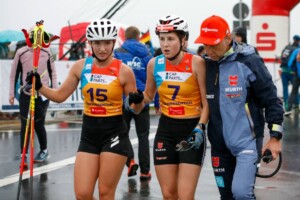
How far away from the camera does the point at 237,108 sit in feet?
17.5

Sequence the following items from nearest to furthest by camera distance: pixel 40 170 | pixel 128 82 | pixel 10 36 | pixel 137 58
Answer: pixel 128 82
pixel 137 58
pixel 40 170
pixel 10 36

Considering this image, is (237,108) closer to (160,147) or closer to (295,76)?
(160,147)

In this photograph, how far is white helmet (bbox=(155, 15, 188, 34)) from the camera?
599cm

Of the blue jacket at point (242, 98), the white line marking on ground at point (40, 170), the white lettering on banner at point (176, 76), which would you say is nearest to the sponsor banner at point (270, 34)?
the white line marking on ground at point (40, 170)

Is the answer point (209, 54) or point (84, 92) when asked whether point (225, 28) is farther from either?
point (84, 92)

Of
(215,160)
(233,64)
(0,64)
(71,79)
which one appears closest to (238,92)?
(233,64)

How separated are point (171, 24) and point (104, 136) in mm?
1210

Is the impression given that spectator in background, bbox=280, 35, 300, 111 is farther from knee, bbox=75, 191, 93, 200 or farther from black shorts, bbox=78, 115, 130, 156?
knee, bbox=75, 191, 93, 200

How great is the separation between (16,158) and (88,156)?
17.2 feet

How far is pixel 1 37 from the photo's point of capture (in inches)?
908

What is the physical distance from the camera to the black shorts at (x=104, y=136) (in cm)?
609

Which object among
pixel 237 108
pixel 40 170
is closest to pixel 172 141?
pixel 237 108

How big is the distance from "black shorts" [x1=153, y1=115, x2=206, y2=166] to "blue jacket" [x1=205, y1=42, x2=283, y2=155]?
59 cm

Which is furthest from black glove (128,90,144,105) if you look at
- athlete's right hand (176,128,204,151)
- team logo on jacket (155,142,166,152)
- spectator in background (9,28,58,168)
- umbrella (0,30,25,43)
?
umbrella (0,30,25,43)
